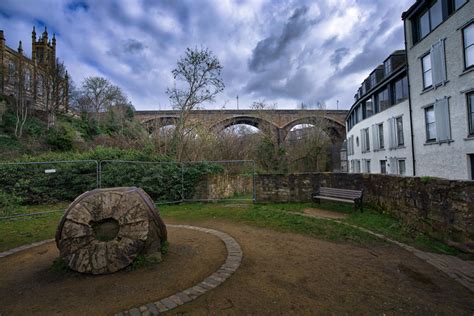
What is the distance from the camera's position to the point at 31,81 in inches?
1110

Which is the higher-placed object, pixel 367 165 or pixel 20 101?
pixel 20 101

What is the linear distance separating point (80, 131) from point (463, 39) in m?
31.8

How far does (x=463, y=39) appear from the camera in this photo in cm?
1041

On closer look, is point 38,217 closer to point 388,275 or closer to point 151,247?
point 151,247

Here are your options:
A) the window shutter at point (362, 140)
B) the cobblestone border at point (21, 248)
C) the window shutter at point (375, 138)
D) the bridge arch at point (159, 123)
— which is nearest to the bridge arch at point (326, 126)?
the window shutter at point (362, 140)

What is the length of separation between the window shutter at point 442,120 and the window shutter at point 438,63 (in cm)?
102

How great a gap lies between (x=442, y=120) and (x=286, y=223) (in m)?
10.4

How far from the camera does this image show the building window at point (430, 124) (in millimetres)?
12391

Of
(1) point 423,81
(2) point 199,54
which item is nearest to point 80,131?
(2) point 199,54

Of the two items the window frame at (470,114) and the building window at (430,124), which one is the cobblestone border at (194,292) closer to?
the window frame at (470,114)

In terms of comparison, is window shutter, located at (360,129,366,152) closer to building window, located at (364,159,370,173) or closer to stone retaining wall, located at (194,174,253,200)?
building window, located at (364,159,370,173)

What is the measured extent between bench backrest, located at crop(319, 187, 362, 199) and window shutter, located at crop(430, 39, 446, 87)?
825 cm

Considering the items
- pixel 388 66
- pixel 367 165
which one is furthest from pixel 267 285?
pixel 367 165

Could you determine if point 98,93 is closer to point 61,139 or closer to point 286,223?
point 61,139
